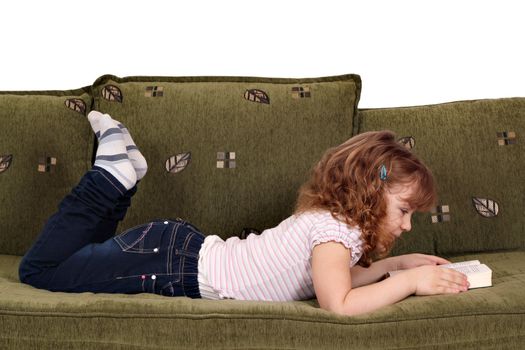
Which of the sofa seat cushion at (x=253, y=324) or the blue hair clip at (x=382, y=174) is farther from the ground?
the blue hair clip at (x=382, y=174)

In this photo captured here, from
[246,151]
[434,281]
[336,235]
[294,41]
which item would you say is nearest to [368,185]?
[336,235]

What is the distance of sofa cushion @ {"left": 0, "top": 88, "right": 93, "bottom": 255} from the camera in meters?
2.11

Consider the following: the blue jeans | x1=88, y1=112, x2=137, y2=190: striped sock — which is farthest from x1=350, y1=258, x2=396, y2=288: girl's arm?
x1=88, y1=112, x2=137, y2=190: striped sock

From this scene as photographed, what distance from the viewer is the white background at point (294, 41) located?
2492 mm

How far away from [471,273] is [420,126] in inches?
23.4

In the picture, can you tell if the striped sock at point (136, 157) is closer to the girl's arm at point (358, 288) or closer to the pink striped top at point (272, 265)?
the pink striped top at point (272, 265)

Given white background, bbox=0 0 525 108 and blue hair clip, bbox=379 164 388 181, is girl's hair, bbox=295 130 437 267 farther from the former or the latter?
white background, bbox=0 0 525 108

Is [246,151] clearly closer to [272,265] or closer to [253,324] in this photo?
[272,265]

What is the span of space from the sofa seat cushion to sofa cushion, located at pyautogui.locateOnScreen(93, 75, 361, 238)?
587mm

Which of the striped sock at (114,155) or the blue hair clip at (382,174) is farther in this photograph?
the striped sock at (114,155)

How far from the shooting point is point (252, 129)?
2.09 metres

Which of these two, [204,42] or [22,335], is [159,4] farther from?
[22,335]

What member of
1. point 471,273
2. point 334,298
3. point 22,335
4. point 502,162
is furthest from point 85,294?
point 502,162

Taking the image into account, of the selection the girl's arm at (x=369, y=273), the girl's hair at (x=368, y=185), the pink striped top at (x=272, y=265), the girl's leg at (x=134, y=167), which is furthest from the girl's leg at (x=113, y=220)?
the girl's arm at (x=369, y=273)
